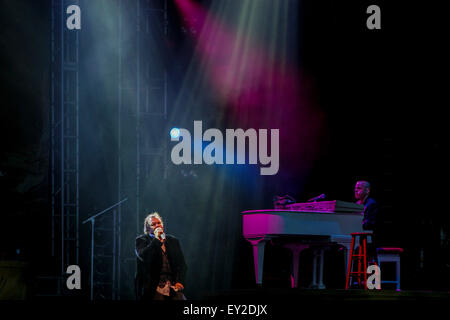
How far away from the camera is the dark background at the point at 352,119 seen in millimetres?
9484

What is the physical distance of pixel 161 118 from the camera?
31.9 ft

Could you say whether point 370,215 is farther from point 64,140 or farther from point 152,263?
point 64,140

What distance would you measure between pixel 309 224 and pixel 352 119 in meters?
2.16

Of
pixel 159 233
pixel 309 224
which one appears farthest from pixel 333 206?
pixel 159 233

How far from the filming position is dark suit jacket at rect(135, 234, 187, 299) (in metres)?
7.59

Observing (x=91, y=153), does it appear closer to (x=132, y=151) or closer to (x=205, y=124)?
(x=132, y=151)

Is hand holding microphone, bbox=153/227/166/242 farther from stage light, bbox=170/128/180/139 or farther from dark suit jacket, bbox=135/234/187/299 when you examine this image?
stage light, bbox=170/128/180/139

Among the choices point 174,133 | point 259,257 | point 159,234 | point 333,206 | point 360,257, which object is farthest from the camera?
point 174,133

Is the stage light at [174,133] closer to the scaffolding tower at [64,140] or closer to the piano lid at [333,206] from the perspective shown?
the scaffolding tower at [64,140]

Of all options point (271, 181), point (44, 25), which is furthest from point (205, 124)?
point (44, 25)

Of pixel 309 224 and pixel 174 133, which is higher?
pixel 174 133

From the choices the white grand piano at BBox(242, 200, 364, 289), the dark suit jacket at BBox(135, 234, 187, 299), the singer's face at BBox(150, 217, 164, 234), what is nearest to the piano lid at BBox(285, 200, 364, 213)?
the white grand piano at BBox(242, 200, 364, 289)

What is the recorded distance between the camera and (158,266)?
7.66 meters

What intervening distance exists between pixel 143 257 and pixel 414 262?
4.09 meters
